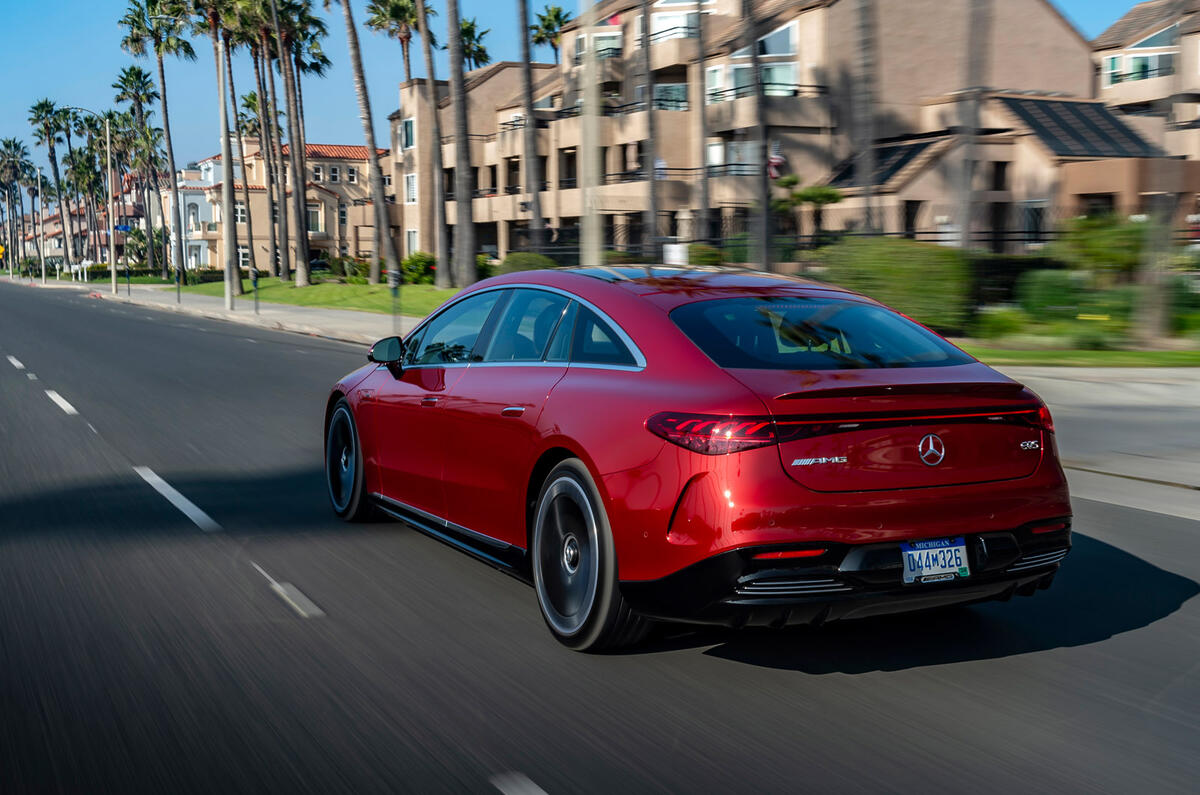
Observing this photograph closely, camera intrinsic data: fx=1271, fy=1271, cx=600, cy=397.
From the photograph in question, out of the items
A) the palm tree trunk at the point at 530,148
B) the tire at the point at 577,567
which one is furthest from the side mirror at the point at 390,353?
the palm tree trunk at the point at 530,148

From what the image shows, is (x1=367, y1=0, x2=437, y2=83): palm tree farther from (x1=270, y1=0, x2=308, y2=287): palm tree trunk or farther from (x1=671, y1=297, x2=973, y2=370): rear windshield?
(x1=671, y1=297, x2=973, y2=370): rear windshield

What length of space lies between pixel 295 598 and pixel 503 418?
1.38 m

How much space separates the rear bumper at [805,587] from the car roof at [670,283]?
123cm

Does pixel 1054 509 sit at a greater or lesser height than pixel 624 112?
lesser

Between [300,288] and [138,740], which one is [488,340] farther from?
[300,288]

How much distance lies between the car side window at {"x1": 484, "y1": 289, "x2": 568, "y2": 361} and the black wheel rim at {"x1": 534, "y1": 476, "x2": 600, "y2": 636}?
2.50ft

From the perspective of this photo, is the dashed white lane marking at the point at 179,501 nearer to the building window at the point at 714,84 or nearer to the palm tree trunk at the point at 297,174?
the building window at the point at 714,84

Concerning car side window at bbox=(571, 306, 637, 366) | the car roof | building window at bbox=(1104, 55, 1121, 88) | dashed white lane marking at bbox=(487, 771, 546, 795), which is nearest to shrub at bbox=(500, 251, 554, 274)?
the car roof

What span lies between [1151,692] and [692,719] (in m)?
1.75

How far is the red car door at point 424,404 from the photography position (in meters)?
6.31

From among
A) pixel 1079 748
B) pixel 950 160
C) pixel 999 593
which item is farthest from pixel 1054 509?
pixel 950 160

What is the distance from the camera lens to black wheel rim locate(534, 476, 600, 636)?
16.4 feet

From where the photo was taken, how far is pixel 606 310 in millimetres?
5371

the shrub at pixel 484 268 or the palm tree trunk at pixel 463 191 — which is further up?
the palm tree trunk at pixel 463 191
